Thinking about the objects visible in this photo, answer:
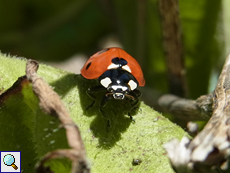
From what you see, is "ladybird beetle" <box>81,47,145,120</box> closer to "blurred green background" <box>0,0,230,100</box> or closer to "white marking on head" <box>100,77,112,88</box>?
"white marking on head" <box>100,77,112,88</box>

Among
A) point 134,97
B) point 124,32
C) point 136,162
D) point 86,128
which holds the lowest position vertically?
point 136,162

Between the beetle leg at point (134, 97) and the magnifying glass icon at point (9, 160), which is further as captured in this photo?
the beetle leg at point (134, 97)

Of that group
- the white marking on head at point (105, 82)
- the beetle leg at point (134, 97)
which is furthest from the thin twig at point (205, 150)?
the white marking on head at point (105, 82)

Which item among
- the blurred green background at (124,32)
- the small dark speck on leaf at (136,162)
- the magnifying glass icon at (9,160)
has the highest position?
the blurred green background at (124,32)

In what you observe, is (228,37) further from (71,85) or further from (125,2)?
(71,85)

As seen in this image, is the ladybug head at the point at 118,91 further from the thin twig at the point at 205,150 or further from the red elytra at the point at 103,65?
the thin twig at the point at 205,150

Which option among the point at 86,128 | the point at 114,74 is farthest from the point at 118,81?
the point at 86,128

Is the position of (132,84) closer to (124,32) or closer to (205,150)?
(205,150)
